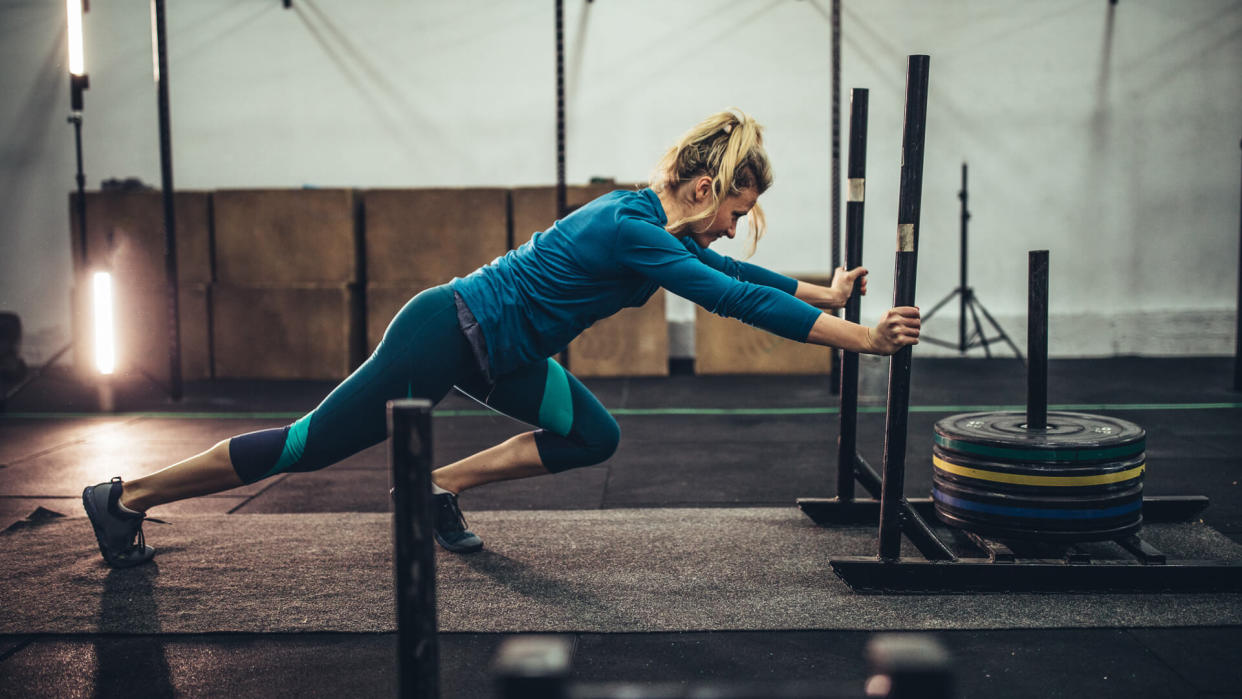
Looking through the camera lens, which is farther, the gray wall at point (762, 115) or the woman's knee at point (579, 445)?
the gray wall at point (762, 115)

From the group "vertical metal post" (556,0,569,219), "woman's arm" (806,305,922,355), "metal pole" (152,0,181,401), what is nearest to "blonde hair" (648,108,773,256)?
"woman's arm" (806,305,922,355)

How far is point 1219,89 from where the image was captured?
7906mm

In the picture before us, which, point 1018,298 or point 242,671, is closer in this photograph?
point 242,671

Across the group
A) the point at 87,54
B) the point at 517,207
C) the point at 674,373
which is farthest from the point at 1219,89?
the point at 87,54

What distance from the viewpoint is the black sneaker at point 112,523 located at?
2.70m

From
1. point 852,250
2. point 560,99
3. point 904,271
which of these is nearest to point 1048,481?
point 904,271

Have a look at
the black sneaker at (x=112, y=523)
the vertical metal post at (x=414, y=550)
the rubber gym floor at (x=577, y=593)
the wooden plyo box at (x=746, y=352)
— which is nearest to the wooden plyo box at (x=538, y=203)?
the wooden plyo box at (x=746, y=352)

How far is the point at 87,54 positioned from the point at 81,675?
7795 mm

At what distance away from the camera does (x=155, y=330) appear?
24.0 ft

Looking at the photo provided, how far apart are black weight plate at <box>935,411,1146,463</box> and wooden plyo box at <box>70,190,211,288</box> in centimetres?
626

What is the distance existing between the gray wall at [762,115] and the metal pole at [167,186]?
6.93 ft

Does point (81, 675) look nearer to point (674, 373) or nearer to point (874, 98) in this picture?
point (674, 373)

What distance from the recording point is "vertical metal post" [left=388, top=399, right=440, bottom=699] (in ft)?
4.17

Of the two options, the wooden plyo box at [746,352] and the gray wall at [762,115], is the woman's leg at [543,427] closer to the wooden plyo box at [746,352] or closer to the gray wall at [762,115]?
the wooden plyo box at [746,352]
